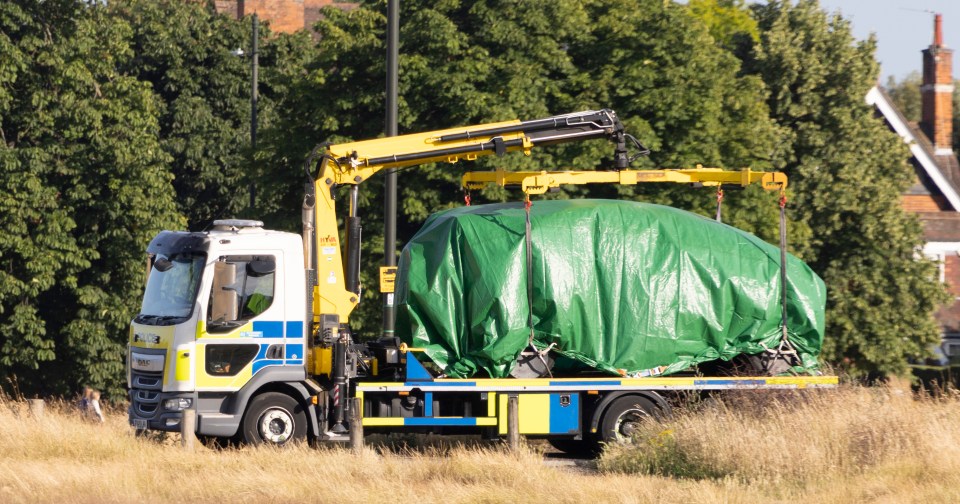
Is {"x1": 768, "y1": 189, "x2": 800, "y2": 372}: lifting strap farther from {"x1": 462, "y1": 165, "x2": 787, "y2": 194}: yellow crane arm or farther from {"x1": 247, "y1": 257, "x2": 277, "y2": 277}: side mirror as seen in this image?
{"x1": 247, "y1": 257, "x2": 277, "y2": 277}: side mirror

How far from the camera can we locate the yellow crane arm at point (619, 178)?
634 inches

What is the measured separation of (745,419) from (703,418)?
485 mm

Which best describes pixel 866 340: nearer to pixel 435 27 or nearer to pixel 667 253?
pixel 435 27

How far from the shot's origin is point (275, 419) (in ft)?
50.1

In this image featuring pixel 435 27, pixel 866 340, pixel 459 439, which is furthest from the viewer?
pixel 866 340

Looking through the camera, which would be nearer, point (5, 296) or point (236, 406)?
point (236, 406)

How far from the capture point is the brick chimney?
44.2m

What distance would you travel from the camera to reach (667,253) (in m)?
16.3

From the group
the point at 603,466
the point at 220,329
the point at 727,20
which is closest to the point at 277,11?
the point at 727,20

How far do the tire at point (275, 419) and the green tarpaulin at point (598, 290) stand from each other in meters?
1.59

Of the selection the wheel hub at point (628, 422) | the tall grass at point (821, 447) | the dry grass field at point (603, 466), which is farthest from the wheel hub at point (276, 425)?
the wheel hub at point (628, 422)

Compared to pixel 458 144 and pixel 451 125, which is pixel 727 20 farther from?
pixel 458 144

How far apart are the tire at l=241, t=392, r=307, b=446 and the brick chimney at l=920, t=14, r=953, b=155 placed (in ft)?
114

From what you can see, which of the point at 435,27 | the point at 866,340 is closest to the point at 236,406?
the point at 435,27
